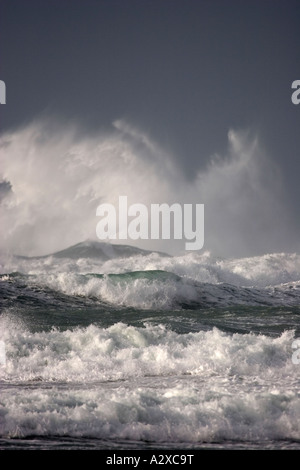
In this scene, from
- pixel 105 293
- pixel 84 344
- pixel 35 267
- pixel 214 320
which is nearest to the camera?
pixel 84 344

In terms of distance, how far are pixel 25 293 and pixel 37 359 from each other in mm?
17298

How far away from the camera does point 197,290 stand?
3738 cm

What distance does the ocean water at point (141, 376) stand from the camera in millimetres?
8984

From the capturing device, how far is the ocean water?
8.98 m

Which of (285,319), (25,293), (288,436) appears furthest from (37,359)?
(25,293)

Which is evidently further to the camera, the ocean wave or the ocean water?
the ocean wave

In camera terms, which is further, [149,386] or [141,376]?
[141,376]

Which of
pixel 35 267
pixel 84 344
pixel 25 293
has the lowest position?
pixel 84 344

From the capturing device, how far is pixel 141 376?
14320mm

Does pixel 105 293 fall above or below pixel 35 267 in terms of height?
below

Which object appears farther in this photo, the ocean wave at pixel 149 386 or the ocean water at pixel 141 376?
the ocean wave at pixel 149 386

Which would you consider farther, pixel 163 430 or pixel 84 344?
pixel 84 344
